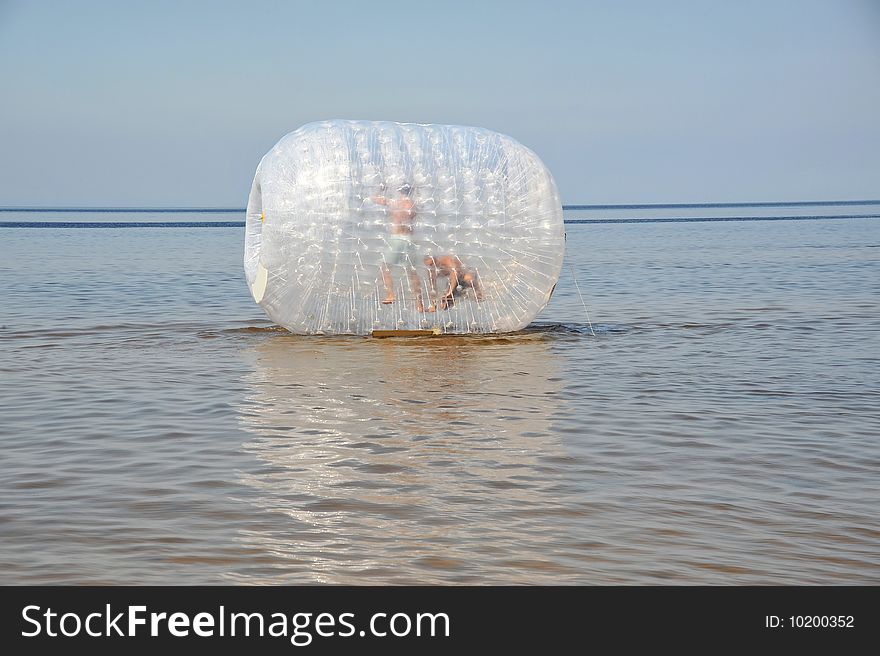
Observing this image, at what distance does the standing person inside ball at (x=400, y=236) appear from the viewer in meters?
11.4

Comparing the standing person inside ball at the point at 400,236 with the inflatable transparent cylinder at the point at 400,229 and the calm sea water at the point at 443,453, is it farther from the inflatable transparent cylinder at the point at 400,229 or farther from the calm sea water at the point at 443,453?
the calm sea water at the point at 443,453

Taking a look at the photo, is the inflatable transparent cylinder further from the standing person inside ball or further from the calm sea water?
the calm sea water

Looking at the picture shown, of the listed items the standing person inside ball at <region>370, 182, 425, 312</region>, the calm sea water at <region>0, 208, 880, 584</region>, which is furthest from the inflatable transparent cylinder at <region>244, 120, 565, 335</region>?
the calm sea water at <region>0, 208, 880, 584</region>

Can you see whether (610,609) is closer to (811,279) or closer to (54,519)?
(54,519)

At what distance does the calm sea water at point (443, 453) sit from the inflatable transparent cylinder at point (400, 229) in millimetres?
448

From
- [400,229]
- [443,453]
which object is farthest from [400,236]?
[443,453]

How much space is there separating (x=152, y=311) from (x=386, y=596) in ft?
38.4

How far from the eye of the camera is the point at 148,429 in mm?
7586

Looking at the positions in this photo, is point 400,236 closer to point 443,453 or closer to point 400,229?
point 400,229

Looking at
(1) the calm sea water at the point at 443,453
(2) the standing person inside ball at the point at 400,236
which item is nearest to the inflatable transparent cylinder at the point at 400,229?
(2) the standing person inside ball at the point at 400,236

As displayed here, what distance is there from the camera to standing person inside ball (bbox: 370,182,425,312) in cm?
1144

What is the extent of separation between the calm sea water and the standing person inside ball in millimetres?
767

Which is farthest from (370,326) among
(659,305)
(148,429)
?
(659,305)

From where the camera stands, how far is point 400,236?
1146 centimetres
